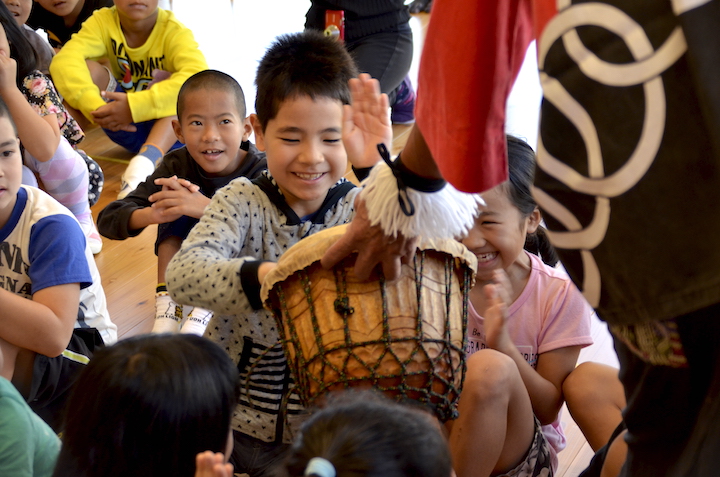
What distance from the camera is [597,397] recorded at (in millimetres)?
1433

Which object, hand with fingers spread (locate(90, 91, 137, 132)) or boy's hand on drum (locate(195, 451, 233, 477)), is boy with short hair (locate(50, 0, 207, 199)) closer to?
hand with fingers spread (locate(90, 91, 137, 132))

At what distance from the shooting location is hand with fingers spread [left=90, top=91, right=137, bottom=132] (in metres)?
3.33

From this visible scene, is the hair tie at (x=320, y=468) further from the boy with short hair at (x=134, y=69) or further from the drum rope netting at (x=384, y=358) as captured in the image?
the boy with short hair at (x=134, y=69)

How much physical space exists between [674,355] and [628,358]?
0.29ft

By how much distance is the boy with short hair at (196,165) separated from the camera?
7.06ft

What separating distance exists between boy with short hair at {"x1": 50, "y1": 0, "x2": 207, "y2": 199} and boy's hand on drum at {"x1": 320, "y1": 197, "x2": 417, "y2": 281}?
2361 mm

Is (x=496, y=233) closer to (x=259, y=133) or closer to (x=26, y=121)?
(x=259, y=133)

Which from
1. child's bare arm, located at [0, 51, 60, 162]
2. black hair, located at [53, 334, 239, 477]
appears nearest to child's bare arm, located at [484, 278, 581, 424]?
black hair, located at [53, 334, 239, 477]

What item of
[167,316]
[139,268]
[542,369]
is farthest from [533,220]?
[139,268]

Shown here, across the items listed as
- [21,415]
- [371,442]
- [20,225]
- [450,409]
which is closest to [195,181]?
[20,225]

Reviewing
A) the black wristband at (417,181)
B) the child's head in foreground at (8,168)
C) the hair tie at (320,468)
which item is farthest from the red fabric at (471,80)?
the child's head in foreground at (8,168)

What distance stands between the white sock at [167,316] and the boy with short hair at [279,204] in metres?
0.73

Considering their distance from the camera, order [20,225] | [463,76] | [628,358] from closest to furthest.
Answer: [628,358] < [463,76] < [20,225]

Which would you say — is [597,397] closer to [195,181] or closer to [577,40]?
[577,40]
